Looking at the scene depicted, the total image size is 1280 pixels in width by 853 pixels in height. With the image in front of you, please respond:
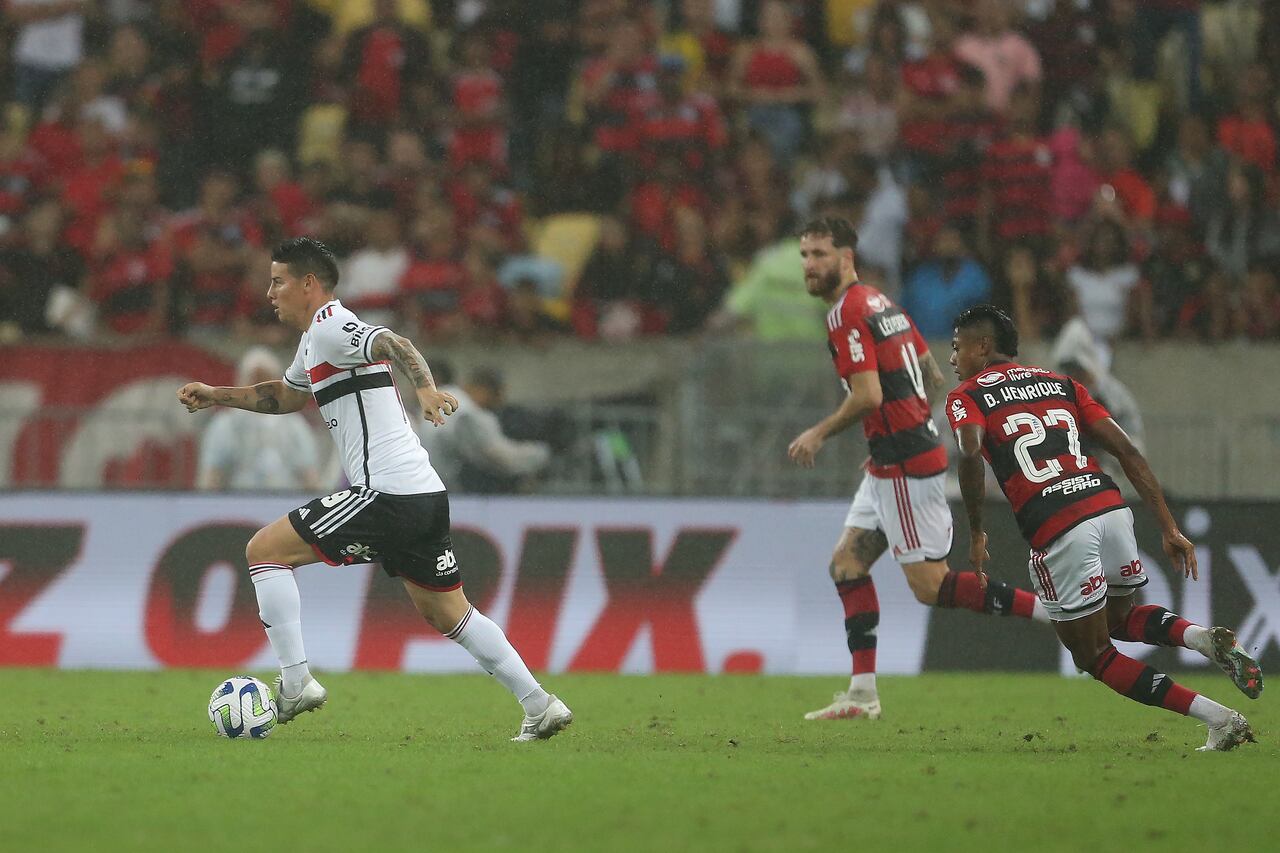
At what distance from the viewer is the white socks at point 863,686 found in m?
9.94

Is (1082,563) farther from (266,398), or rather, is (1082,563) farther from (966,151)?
(966,151)

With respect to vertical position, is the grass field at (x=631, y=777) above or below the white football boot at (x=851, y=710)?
above

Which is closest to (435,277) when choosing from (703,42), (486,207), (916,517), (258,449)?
(486,207)

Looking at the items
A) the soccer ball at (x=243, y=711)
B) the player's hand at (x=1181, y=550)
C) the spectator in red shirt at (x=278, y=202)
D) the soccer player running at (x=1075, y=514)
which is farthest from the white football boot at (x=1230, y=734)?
the spectator in red shirt at (x=278, y=202)

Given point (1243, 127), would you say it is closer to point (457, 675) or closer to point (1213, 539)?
point (1213, 539)

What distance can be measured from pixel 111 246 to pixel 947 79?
817cm

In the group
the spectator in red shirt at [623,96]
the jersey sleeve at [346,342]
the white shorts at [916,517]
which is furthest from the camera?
the spectator in red shirt at [623,96]

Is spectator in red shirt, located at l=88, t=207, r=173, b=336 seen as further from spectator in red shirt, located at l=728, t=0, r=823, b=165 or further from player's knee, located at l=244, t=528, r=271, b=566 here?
player's knee, located at l=244, t=528, r=271, b=566

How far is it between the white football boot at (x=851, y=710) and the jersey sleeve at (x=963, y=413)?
89.9 inches

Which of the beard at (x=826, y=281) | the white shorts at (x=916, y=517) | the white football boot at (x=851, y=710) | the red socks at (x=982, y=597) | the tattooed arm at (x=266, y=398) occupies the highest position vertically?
the beard at (x=826, y=281)

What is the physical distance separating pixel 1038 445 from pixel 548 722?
8.38ft

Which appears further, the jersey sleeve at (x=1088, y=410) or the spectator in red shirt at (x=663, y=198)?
the spectator in red shirt at (x=663, y=198)

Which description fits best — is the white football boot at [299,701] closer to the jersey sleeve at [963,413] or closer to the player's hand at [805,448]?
the player's hand at [805,448]

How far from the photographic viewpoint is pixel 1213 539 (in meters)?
12.8
